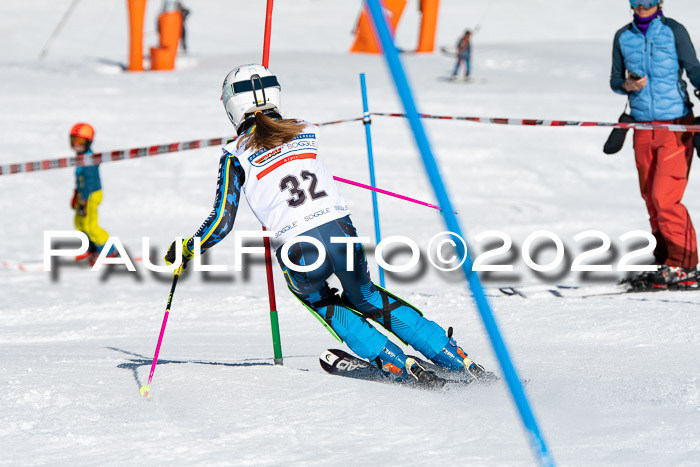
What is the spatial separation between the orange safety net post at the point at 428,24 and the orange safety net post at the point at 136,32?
6.93 meters

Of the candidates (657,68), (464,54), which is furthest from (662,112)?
(464,54)

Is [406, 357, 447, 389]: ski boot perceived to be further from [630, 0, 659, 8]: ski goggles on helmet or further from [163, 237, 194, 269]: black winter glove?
[630, 0, 659, 8]: ski goggles on helmet

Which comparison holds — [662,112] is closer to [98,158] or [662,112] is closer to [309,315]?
[309,315]

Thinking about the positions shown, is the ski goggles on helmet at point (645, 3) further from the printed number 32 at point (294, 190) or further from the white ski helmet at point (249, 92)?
the printed number 32 at point (294, 190)

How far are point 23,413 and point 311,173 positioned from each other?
65.2 inches

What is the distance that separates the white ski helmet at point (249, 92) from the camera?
4094 mm

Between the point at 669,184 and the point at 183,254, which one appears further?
the point at 669,184

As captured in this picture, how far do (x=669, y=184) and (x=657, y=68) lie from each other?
87cm

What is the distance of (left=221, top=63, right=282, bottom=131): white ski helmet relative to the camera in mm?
4094

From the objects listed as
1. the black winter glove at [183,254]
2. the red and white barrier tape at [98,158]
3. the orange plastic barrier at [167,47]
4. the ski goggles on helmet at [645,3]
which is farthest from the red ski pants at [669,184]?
the orange plastic barrier at [167,47]

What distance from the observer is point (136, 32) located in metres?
19.2

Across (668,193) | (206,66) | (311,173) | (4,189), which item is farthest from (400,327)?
(206,66)

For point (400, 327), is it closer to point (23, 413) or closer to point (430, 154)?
point (23, 413)

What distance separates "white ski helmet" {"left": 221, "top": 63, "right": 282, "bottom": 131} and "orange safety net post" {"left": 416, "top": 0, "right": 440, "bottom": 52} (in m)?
17.7
